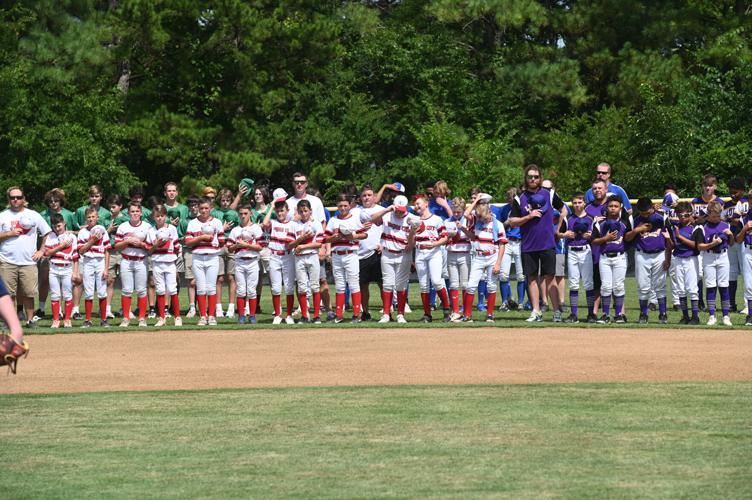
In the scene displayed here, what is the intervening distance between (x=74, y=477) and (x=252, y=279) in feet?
32.1

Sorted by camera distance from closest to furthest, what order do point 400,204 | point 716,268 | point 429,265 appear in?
point 716,268 < point 400,204 < point 429,265

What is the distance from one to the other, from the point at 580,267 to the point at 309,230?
12.0 feet

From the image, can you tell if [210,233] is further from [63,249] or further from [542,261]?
[542,261]

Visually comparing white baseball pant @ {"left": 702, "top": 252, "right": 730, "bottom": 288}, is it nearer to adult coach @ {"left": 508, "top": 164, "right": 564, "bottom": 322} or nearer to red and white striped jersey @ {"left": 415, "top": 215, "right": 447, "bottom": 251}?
adult coach @ {"left": 508, "top": 164, "right": 564, "bottom": 322}

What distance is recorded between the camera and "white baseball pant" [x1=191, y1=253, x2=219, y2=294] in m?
16.7

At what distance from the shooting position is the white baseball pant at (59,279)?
659 inches

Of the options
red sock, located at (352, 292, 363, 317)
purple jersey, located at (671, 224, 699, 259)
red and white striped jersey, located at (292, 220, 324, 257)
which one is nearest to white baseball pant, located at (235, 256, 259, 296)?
red and white striped jersey, located at (292, 220, 324, 257)

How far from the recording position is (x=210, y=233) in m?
16.6

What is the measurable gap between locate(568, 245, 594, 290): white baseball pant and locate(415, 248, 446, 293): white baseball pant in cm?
174

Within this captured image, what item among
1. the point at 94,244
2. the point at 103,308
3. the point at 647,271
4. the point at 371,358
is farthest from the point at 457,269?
the point at 94,244

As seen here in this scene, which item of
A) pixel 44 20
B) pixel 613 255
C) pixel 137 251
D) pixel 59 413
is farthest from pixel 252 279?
pixel 44 20

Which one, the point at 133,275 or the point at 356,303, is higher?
the point at 133,275

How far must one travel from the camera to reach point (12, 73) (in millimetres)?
30016

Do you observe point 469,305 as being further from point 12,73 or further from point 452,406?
point 12,73
